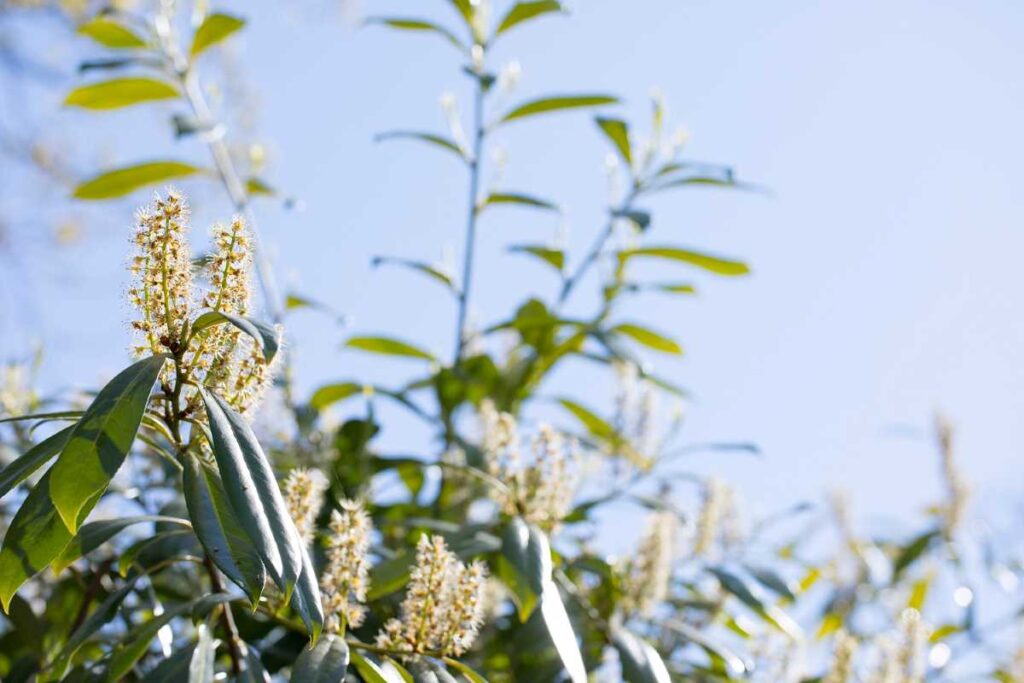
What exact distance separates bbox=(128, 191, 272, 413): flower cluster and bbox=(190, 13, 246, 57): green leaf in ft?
4.29

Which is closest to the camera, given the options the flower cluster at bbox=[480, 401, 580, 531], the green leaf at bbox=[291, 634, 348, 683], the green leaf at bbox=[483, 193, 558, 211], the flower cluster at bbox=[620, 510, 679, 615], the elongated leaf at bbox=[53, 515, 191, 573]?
the green leaf at bbox=[291, 634, 348, 683]

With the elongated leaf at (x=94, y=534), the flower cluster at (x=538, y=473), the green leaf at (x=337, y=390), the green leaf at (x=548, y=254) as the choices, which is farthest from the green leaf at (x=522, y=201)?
the elongated leaf at (x=94, y=534)

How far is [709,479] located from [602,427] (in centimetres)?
21

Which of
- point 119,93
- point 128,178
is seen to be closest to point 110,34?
point 119,93

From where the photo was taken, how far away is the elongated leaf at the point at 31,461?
937mm

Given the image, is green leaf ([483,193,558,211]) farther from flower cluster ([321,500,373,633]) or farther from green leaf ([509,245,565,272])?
flower cluster ([321,500,373,633])

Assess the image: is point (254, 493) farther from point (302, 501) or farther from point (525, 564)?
point (525, 564)

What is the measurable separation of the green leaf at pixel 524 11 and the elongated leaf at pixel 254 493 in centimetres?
135

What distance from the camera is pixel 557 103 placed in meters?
2.14

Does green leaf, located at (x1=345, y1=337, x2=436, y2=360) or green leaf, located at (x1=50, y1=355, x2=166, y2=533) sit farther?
green leaf, located at (x1=345, y1=337, x2=436, y2=360)

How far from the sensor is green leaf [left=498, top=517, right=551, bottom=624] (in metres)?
1.21

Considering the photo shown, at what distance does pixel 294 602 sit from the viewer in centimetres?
97

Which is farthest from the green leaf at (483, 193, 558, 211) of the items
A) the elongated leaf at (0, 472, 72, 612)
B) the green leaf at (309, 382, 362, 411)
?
the elongated leaf at (0, 472, 72, 612)

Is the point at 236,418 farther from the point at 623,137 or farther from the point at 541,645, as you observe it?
the point at 623,137
